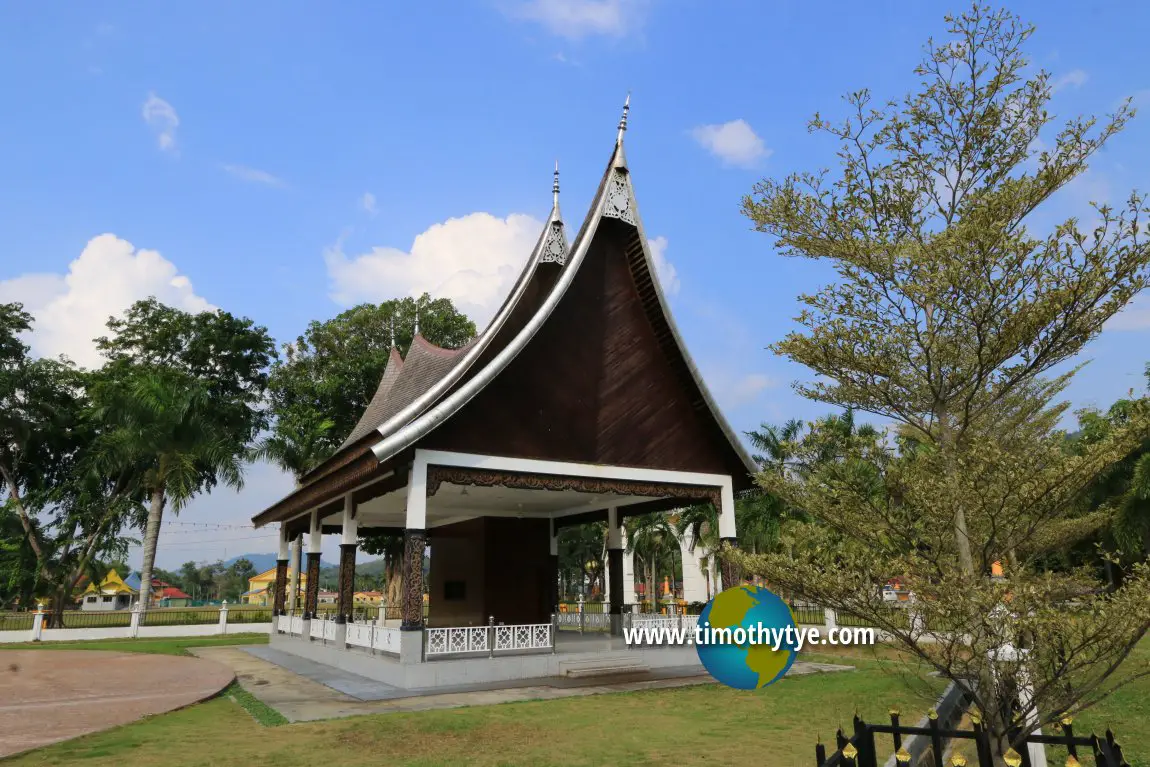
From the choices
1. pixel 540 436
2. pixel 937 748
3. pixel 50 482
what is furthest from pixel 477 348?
pixel 50 482

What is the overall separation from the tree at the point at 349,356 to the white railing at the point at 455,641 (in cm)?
2134

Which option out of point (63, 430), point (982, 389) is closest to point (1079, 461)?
point (982, 389)

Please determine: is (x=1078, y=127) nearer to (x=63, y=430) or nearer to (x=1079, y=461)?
(x=1079, y=461)

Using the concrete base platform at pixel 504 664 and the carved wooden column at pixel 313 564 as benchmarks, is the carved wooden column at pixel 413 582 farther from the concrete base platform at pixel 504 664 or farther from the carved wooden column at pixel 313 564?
the carved wooden column at pixel 313 564

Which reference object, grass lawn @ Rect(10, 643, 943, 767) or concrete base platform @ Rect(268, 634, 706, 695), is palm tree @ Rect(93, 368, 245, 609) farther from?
grass lawn @ Rect(10, 643, 943, 767)

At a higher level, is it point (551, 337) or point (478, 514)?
point (551, 337)

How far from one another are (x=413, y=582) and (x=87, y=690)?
6175 millimetres

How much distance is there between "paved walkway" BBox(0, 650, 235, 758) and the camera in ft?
29.8

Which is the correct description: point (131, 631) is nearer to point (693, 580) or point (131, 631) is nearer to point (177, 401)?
point (177, 401)

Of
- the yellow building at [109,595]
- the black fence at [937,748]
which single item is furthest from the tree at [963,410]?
the yellow building at [109,595]

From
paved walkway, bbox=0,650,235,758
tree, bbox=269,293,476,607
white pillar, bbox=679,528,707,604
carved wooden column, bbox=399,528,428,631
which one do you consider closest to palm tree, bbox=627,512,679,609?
white pillar, bbox=679,528,707,604

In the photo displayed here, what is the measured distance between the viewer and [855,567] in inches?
231

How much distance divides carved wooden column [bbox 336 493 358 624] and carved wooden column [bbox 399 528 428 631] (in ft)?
12.4

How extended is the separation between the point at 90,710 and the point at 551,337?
9.15 metres
